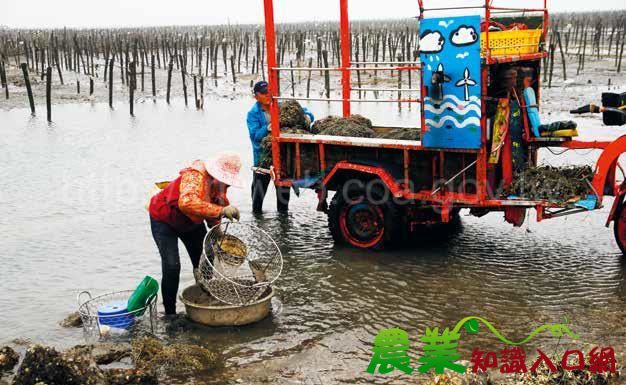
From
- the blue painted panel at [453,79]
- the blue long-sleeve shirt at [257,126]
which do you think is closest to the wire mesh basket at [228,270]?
the blue painted panel at [453,79]

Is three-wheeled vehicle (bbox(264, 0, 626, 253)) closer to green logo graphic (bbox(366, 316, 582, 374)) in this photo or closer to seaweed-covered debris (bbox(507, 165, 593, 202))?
seaweed-covered debris (bbox(507, 165, 593, 202))

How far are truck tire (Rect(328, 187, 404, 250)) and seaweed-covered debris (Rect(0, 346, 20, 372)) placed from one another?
4.10 m

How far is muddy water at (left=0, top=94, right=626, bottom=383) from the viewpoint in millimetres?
6383

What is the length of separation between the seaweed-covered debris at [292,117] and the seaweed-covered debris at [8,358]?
4.76 m

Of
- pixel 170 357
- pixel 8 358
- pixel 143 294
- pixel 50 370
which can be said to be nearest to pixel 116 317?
pixel 143 294

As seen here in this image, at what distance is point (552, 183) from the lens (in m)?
7.99

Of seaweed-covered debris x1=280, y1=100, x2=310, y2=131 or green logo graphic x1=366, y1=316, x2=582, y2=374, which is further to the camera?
seaweed-covered debris x1=280, y1=100, x2=310, y2=131

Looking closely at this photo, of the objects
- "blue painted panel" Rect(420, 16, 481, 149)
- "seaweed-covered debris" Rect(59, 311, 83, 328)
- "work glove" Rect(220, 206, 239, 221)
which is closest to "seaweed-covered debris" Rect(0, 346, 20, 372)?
"seaweed-covered debris" Rect(59, 311, 83, 328)

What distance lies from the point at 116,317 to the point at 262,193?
4732mm

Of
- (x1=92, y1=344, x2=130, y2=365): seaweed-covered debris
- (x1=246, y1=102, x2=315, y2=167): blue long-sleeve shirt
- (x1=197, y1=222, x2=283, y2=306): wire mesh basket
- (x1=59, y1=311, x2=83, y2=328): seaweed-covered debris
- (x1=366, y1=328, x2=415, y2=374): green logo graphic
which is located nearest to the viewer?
(x1=366, y1=328, x2=415, y2=374): green logo graphic

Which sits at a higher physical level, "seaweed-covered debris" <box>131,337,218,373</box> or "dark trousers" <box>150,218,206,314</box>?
"dark trousers" <box>150,218,206,314</box>

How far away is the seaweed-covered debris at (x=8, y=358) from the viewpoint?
5.90 metres

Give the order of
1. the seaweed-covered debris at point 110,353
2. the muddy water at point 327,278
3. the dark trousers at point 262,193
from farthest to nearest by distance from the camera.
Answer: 1. the dark trousers at point 262,193
2. the muddy water at point 327,278
3. the seaweed-covered debris at point 110,353

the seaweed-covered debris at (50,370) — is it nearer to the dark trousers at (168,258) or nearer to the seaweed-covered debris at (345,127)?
the dark trousers at (168,258)
